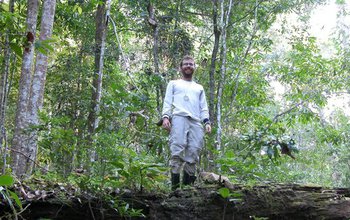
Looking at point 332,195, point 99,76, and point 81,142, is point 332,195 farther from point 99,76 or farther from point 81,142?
point 99,76

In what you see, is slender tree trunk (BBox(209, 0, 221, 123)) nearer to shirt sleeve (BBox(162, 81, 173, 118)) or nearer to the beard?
the beard

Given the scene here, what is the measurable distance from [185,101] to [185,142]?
508 mm

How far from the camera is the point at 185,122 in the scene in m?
4.83

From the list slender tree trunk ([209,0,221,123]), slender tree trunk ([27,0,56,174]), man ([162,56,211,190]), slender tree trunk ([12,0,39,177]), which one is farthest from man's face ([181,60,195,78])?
slender tree trunk ([209,0,221,123])

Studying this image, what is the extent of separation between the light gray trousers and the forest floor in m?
0.89

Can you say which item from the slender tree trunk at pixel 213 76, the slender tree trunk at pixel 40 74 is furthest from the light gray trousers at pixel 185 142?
the slender tree trunk at pixel 213 76

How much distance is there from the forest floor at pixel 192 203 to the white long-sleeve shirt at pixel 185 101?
1293mm

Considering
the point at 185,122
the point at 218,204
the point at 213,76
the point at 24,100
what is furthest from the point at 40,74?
the point at 218,204

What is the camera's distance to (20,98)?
6.47m

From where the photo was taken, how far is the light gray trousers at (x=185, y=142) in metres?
4.65

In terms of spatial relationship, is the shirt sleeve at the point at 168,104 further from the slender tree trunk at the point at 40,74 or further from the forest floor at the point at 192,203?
the slender tree trunk at the point at 40,74

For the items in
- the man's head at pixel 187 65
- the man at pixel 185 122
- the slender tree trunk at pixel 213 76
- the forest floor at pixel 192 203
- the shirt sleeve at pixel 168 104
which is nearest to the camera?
the forest floor at pixel 192 203

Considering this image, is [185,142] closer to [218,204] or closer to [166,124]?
[166,124]

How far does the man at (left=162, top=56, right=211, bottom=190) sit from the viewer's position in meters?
4.65
